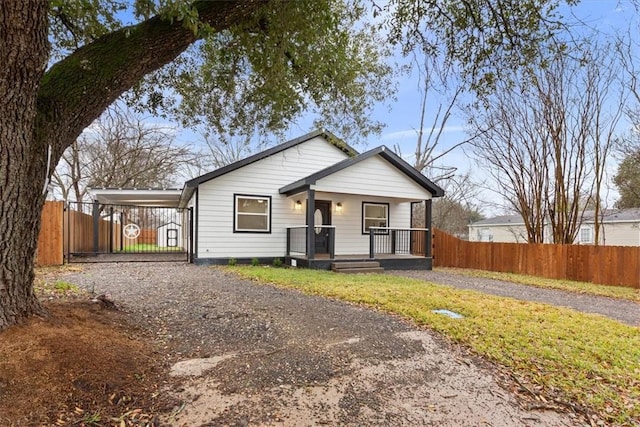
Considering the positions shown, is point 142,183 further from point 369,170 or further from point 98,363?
point 98,363

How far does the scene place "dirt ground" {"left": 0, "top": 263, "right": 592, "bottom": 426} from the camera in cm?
228

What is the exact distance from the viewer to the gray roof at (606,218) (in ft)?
59.5

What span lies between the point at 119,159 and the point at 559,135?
64.4 feet

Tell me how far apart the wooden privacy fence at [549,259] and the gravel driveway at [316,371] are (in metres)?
Result: 8.34

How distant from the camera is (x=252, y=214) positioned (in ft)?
38.4

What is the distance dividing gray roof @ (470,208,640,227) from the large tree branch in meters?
16.4

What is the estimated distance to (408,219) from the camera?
1411 centimetres

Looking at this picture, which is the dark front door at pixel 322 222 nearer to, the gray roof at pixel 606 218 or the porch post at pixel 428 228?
the porch post at pixel 428 228

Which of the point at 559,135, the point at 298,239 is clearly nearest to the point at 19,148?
the point at 298,239

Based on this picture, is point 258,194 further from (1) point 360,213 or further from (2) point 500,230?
(2) point 500,230

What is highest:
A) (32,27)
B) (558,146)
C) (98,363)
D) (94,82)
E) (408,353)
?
(558,146)

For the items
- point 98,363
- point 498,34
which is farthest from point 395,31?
point 98,363

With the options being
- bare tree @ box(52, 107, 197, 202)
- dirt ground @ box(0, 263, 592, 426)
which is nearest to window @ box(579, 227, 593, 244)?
dirt ground @ box(0, 263, 592, 426)

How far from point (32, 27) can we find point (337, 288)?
552 cm
